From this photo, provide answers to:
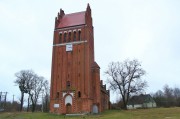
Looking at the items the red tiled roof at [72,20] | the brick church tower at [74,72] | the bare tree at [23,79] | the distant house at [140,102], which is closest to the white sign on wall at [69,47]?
the brick church tower at [74,72]

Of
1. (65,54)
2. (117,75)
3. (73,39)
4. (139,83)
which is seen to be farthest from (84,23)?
(139,83)

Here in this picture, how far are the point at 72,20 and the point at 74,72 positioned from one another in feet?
42.5

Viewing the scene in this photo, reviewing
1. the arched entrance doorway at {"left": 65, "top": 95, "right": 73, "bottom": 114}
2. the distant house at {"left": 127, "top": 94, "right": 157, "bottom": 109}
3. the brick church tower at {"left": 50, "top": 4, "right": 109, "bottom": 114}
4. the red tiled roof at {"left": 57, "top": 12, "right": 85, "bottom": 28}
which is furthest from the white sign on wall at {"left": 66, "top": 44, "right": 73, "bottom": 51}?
the distant house at {"left": 127, "top": 94, "right": 157, "bottom": 109}

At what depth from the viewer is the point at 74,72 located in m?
48.8

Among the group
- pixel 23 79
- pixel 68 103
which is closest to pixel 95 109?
pixel 68 103

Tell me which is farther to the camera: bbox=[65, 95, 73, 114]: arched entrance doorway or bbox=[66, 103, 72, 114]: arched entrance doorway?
bbox=[65, 95, 73, 114]: arched entrance doorway

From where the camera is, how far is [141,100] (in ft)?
281

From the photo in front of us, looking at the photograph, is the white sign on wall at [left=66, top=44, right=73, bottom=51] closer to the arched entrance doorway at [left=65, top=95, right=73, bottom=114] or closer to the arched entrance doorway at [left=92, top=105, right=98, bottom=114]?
the arched entrance doorway at [left=65, top=95, right=73, bottom=114]

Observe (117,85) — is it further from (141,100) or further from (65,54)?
(141,100)

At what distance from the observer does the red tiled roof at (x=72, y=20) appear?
172 ft

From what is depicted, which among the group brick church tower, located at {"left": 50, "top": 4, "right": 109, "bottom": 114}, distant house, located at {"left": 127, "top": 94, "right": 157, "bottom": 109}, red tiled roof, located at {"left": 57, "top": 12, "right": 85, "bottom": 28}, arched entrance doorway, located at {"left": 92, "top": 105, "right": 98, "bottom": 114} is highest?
red tiled roof, located at {"left": 57, "top": 12, "right": 85, "bottom": 28}

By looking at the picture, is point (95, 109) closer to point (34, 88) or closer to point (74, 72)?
point (74, 72)

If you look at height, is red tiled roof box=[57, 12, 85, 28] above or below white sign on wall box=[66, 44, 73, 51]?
above

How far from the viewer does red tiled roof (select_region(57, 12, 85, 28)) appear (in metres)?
52.4
